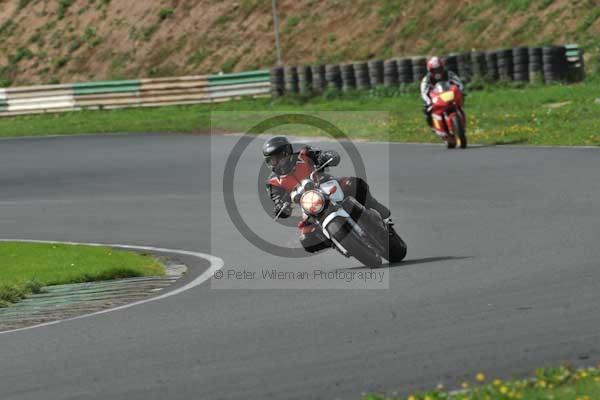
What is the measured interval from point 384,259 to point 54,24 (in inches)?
1769

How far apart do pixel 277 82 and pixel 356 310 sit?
3042 centimetres

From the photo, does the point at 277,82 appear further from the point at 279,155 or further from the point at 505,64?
the point at 279,155

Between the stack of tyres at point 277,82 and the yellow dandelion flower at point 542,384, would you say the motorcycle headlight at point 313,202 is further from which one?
the stack of tyres at point 277,82

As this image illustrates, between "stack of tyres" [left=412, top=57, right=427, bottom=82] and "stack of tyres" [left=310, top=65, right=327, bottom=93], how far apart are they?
280 cm

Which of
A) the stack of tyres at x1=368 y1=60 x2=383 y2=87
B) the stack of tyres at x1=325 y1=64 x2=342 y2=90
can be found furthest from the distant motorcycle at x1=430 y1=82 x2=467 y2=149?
the stack of tyres at x1=325 y1=64 x2=342 y2=90

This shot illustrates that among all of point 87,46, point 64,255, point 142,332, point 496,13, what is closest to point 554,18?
point 496,13

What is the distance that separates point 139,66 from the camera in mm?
51344

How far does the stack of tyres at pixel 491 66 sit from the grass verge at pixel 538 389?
96.5 feet

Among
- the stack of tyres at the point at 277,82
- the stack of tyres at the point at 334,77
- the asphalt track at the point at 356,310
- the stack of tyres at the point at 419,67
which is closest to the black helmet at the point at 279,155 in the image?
the asphalt track at the point at 356,310

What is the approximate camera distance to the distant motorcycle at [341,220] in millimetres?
11758

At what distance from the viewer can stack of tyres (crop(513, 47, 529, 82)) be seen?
35312mm

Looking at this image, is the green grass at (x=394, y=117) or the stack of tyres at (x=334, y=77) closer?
the green grass at (x=394, y=117)

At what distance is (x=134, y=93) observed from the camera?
1700 inches

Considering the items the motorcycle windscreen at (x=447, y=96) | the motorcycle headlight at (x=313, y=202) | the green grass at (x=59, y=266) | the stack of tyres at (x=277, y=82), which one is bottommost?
the green grass at (x=59, y=266)
